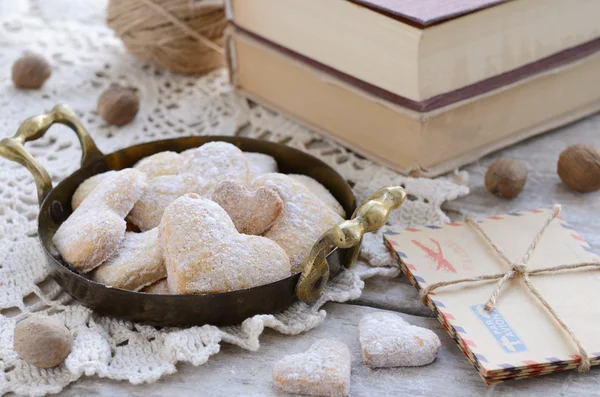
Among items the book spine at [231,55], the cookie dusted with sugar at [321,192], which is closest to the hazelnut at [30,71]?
the book spine at [231,55]

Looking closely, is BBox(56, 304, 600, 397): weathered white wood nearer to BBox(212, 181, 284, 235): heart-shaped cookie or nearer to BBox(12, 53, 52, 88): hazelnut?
BBox(212, 181, 284, 235): heart-shaped cookie

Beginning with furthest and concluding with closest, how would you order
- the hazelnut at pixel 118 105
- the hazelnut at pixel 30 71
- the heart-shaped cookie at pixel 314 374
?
the hazelnut at pixel 30 71 → the hazelnut at pixel 118 105 → the heart-shaped cookie at pixel 314 374

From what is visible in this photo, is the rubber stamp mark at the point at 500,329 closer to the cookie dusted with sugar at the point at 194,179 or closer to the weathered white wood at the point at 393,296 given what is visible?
the weathered white wood at the point at 393,296

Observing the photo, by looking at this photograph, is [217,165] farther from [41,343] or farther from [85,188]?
[41,343]

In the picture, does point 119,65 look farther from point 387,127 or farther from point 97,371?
point 97,371

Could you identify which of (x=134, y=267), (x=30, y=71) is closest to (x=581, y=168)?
(x=134, y=267)

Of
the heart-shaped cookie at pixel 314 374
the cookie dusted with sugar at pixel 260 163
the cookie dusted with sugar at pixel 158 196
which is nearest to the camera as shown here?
the heart-shaped cookie at pixel 314 374

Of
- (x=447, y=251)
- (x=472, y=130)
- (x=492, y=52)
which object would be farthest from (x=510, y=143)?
(x=447, y=251)
